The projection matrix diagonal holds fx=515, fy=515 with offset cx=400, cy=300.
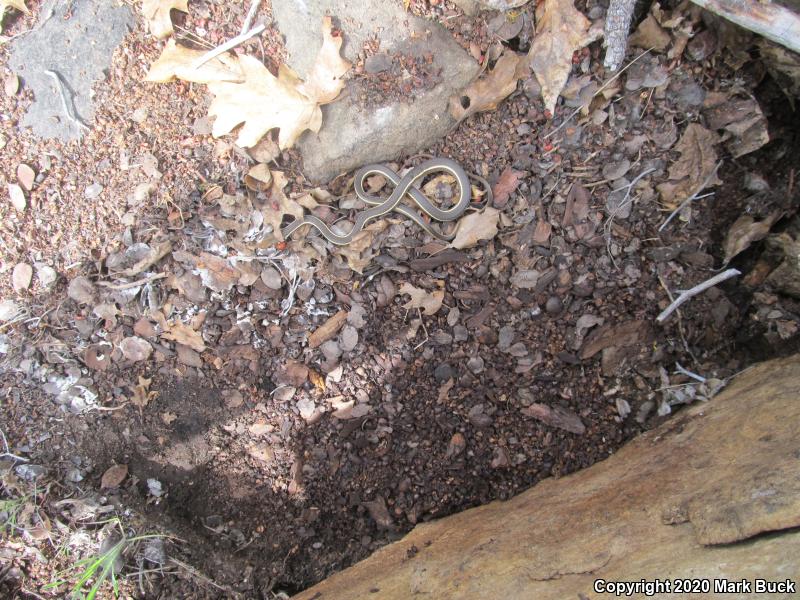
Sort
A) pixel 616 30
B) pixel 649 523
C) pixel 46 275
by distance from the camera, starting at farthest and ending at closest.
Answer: pixel 46 275
pixel 616 30
pixel 649 523

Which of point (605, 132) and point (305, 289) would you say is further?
point (305, 289)

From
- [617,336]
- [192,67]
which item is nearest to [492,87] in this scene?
[617,336]

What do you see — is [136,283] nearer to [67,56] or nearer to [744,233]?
[67,56]

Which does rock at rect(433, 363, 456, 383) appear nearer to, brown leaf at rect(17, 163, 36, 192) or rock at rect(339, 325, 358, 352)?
rock at rect(339, 325, 358, 352)

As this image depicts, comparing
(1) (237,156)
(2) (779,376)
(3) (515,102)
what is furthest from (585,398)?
(1) (237,156)

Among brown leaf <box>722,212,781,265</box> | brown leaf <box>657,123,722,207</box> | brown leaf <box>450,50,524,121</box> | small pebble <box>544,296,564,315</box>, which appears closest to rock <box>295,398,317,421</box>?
small pebble <box>544,296,564,315</box>

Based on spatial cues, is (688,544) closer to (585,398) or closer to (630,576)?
(630,576)

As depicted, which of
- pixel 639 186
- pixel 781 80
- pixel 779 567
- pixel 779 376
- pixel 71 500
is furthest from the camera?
pixel 71 500
